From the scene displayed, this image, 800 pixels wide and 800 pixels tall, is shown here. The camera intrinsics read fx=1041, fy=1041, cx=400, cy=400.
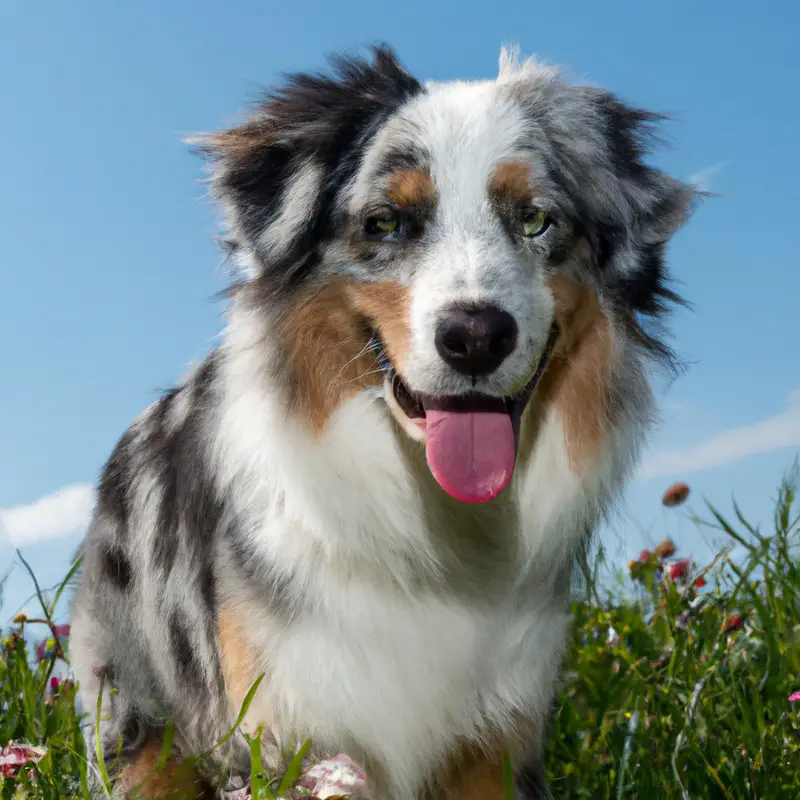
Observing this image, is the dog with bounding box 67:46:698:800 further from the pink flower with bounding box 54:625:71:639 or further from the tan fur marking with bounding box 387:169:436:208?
the pink flower with bounding box 54:625:71:639

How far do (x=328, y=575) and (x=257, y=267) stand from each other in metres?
1.00

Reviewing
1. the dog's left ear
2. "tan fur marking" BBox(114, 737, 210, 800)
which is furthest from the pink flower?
the dog's left ear

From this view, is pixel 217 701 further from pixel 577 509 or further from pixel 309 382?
pixel 577 509

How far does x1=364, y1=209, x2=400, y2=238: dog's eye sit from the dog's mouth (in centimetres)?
31

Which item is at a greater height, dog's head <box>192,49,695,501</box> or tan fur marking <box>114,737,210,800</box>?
dog's head <box>192,49,695,501</box>

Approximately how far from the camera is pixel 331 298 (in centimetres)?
314

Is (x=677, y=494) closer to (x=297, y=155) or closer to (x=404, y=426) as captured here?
(x=404, y=426)

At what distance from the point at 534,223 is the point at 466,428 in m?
0.63

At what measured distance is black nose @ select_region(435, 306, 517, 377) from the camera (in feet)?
8.92

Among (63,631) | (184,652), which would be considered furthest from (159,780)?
(63,631)

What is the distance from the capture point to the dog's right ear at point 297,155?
3.23 metres

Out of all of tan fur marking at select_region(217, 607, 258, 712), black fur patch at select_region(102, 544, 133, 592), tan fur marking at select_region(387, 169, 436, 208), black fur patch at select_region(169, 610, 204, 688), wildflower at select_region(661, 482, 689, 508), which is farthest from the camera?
wildflower at select_region(661, 482, 689, 508)

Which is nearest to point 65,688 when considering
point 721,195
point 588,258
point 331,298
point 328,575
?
point 328,575

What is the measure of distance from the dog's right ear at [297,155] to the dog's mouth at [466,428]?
494mm
